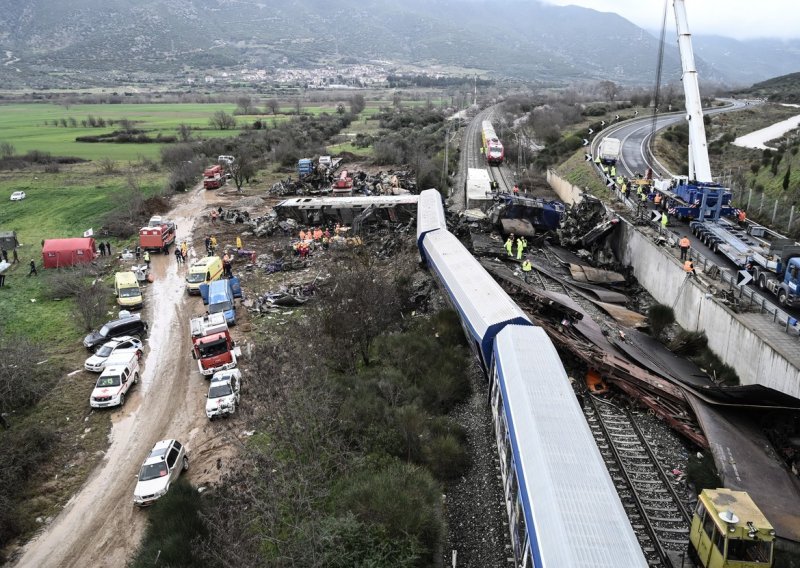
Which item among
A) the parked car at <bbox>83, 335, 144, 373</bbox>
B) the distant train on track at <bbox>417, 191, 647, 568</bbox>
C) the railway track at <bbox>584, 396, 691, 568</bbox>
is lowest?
→ the parked car at <bbox>83, 335, 144, 373</bbox>

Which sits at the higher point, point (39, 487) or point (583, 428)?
point (583, 428)

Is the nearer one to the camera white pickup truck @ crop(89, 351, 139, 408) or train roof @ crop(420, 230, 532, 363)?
train roof @ crop(420, 230, 532, 363)

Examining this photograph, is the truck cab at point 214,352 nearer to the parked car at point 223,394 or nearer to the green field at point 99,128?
the parked car at point 223,394

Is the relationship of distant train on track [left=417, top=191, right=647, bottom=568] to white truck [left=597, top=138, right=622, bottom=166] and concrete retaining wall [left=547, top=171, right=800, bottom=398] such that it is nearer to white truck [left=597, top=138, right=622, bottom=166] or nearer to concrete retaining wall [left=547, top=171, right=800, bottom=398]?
concrete retaining wall [left=547, top=171, right=800, bottom=398]

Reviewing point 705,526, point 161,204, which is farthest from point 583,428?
point 161,204

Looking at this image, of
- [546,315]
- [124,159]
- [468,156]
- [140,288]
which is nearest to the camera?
[546,315]

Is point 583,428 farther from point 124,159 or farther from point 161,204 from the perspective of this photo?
point 124,159

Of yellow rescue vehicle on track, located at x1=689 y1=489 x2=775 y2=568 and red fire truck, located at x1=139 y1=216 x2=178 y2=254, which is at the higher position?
yellow rescue vehicle on track, located at x1=689 y1=489 x2=775 y2=568

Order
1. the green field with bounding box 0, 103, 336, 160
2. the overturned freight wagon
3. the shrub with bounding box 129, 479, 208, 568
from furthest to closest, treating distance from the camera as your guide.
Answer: the green field with bounding box 0, 103, 336, 160, the overturned freight wagon, the shrub with bounding box 129, 479, 208, 568

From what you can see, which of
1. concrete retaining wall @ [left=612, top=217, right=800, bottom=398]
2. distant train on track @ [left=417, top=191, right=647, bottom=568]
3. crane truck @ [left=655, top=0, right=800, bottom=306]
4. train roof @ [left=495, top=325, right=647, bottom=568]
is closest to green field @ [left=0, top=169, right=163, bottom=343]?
distant train on track @ [left=417, top=191, right=647, bottom=568]
